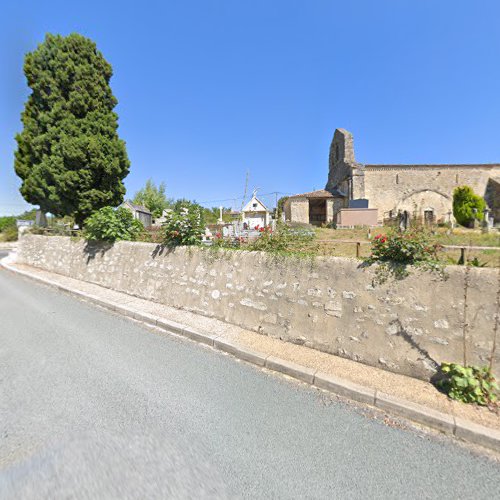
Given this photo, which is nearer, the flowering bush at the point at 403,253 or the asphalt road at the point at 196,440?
the asphalt road at the point at 196,440

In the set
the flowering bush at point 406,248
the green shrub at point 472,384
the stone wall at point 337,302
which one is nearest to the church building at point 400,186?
Answer: the stone wall at point 337,302

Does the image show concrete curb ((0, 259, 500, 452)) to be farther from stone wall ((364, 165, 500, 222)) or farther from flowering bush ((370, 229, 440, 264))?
stone wall ((364, 165, 500, 222))

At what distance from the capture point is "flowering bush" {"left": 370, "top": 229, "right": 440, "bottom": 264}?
10.5 feet

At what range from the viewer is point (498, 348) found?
2707 millimetres

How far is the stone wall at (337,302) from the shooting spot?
9.54 ft

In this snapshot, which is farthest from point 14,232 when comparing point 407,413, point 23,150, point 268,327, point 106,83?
point 407,413

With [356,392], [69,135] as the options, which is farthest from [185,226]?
[69,135]

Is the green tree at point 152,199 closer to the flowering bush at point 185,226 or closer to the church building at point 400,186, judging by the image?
the church building at point 400,186

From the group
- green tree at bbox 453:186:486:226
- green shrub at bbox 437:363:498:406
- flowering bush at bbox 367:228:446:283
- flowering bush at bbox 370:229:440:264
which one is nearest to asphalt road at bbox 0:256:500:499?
green shrub at bbox 437:363:498:406

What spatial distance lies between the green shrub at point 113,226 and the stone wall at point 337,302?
1971 mm

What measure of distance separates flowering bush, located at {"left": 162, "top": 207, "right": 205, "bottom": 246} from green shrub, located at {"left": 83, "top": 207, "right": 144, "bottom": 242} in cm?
241

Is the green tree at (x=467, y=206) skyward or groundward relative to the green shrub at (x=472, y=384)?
skyward

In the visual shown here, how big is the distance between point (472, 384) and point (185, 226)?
550 centimetres

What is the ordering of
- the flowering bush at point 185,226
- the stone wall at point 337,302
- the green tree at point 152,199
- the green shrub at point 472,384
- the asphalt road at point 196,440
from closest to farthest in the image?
1. the asphalt road at point 196,440
2. the green shrub at point 472,384
3. the stone wall at point 337,302
4. the flowering bush at point 185,226
5. the green tree at point 152,199
